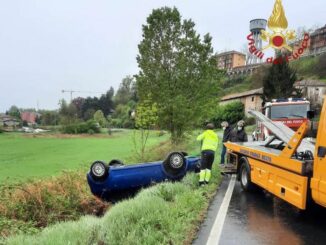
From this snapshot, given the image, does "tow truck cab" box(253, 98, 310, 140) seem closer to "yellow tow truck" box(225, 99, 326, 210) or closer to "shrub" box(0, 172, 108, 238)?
"yellow tow truck" box(225, 99, 326, 210)

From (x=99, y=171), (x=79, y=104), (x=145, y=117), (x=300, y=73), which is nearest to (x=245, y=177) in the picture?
(x=99, y=171)

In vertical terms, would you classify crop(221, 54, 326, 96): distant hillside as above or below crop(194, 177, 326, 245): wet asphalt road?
above

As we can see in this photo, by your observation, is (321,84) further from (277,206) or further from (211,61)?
(277,206)

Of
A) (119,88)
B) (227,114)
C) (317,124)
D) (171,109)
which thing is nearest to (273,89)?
(227,114)

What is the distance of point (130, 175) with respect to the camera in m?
10.7

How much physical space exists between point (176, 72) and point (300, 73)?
69511 millimetres

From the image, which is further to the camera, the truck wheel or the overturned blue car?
the overturned blue car

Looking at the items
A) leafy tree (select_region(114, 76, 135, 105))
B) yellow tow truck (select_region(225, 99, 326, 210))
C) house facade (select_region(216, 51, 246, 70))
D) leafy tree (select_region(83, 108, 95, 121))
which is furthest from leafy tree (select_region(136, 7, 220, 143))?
house facade (select_region(216, 51, 246, 70))

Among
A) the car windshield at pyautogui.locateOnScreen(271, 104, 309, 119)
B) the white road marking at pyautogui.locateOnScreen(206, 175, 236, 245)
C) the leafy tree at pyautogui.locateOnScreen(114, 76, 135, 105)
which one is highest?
the leafy tree at pyautogui.locateOnScreen(114, 76, 135, 105)

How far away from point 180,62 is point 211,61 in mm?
2305

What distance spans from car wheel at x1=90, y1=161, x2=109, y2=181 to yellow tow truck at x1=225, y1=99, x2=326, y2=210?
370 cm

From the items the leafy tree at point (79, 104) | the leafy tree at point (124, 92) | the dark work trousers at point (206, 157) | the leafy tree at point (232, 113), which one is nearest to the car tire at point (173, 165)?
the dark work trousers at point (206, 157)

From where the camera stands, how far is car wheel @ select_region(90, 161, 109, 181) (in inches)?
409

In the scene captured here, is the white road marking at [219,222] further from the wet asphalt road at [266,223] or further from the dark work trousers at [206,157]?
the dark work trousers at [206,157]
